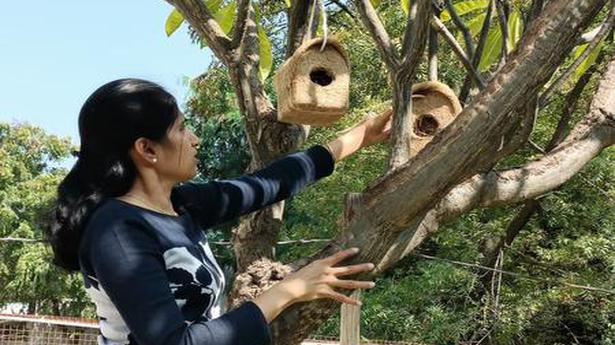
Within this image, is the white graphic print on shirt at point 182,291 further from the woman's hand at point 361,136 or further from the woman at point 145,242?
the woman's hand at point 361,136

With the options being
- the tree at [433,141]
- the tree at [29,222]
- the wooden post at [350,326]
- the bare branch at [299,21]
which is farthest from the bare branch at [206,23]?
the tree at [29,222]

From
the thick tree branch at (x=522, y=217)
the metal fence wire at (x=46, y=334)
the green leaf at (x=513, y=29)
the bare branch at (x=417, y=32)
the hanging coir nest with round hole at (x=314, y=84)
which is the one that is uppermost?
the green leaf at (x=513, y=29)

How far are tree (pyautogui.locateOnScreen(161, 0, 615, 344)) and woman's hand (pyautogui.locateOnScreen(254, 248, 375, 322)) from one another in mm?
77

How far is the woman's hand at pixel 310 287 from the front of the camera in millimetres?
982

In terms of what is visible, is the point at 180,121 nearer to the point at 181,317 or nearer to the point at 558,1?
the point at 181,317

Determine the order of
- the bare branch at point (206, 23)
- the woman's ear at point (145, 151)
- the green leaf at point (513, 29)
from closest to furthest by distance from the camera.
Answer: the woman's ear at point (145, 151) < the bare branch at point (206, 23) < the green leaf at point (513, 29)

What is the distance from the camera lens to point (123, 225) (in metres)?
0.91

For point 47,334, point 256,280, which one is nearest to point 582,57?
point 256,280

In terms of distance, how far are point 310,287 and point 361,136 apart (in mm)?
524

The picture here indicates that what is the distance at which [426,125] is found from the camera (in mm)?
1521

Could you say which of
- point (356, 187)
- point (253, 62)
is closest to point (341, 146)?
point (253, 62)

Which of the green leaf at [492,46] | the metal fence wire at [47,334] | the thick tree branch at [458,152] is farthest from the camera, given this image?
the metal fence wire at [47,334]

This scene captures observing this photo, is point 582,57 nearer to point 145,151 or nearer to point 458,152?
point 458,152

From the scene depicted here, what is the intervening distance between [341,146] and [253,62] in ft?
1.50
